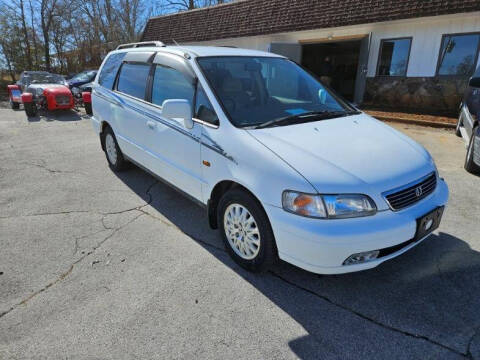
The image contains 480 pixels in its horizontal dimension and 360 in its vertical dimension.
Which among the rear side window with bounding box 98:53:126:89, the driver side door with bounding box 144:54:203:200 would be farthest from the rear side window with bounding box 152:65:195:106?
the rear side window with bounding box 98:53:126:89

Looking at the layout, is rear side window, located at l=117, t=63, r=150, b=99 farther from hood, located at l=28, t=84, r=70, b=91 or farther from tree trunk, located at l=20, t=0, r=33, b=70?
tree trunk, located at l=20, t=0, r=33, b=70

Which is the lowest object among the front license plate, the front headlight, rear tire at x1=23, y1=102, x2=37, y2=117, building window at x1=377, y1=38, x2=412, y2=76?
rear tire at x1=23, y1=102, x2=37, y2=117

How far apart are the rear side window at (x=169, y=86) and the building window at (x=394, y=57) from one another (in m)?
10.1

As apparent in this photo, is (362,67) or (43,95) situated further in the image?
(362,67)

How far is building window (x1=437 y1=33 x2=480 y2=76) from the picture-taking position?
967 centimetres

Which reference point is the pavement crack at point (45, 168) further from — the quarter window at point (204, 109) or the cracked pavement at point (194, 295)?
the quarter window at point (204, 109)

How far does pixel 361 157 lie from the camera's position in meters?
2.58

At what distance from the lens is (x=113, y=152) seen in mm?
5289

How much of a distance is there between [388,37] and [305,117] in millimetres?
10165

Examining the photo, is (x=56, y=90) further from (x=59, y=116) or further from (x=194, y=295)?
(x=194, y=295)

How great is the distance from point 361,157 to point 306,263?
0.94 m

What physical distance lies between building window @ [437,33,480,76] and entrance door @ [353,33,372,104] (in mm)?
2341

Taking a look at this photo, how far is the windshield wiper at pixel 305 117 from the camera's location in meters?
2.94

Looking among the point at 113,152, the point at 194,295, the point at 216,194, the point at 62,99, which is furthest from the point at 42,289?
the point at 62,99
